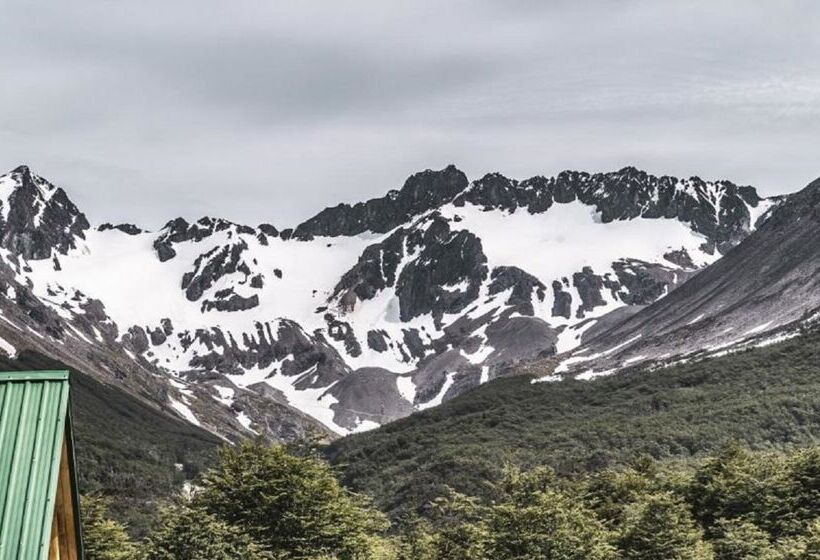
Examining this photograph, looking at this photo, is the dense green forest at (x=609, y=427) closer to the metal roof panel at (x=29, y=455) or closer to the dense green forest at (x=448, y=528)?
the dense green forest at (x=448, y=528)

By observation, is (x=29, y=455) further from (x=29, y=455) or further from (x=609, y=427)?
(x=609, y=427)

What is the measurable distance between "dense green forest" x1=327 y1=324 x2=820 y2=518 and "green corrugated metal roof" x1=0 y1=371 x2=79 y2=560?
10249cm

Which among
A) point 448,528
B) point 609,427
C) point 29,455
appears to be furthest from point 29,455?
point 609,427

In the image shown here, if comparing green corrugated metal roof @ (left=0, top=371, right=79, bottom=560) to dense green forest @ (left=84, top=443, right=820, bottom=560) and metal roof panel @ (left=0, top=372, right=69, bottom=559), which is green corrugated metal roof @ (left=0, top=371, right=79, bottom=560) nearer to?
metal roof panel @ (left=0, top=372, right=69, bottom=559)

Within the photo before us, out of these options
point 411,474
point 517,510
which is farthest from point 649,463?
point 411,474

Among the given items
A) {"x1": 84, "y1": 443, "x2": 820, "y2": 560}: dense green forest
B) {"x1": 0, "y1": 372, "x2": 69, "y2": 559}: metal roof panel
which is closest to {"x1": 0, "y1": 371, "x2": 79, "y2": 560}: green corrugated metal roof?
{"x1": 0, "y1": 372, "x2": 69, "y2": 559}: metal roof panel

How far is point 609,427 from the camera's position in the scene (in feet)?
481

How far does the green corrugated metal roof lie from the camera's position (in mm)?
→ 7103

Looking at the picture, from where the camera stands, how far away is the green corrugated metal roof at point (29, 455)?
710cm

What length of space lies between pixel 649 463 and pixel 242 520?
142 ft

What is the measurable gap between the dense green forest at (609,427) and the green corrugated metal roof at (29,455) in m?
102

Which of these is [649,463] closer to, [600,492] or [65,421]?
[600,492]

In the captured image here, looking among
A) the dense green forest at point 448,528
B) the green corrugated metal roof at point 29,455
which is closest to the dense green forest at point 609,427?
the dense green forest at point 448,528

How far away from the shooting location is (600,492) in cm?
5994
